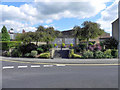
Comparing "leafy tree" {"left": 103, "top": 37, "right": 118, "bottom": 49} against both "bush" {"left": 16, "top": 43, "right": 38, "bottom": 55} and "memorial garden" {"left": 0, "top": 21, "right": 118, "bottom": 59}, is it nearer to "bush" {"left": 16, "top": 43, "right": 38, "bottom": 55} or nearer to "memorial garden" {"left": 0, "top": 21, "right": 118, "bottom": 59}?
"memorial garden" {"left": 0, "top": 21, "right": 118, "bottom": 59}

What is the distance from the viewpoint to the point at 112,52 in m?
12.7

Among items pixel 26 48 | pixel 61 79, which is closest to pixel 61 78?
pixel 61 79

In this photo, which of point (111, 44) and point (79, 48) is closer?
point (79, 48)

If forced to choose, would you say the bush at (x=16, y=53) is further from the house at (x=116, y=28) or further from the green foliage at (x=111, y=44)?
the house at (x=116, y=28)

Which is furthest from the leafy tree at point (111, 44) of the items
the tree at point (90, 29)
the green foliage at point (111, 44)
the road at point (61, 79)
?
the road at point (61, 79)

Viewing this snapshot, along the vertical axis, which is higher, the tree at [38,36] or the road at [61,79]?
the tree at [38,36]

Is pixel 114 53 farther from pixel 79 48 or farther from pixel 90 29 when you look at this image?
pixel 79 48

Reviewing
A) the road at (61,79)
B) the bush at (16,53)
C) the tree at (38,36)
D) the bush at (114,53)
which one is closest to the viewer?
the road at (61,79)

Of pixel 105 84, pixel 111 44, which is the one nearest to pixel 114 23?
pixel 111 44

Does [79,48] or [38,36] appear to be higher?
[38,36]

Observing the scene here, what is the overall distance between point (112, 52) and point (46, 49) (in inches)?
356

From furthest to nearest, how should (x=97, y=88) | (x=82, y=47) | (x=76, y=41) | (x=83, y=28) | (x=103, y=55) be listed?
(x=76, y=41) < (x=82, y=47) < (x=83, y=28) < (x=103, y=55) < (x=97, y=88)

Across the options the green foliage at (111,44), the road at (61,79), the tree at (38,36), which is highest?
the tree at (38,36)

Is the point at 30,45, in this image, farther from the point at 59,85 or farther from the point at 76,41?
the point at 59,85
